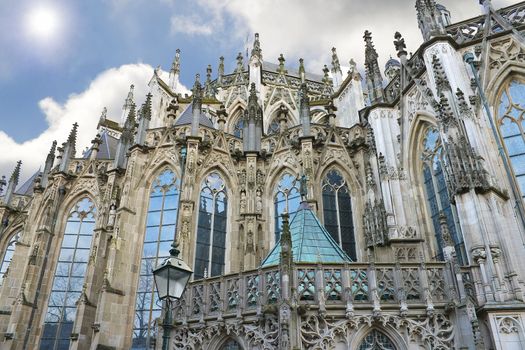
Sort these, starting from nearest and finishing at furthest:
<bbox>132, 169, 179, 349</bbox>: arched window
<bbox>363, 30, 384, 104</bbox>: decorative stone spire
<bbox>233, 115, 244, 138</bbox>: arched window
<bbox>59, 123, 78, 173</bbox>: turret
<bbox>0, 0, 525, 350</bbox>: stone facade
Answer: <bbox>0, 0, 525, 350</bbox>: stone facade < <bbox>132, 169, 179, 349</bbox>: arched window < <bbox>363, 30, 384, 104</bbox>: decorative stone spire < <bbox>59, 123, 78, 173</bbox>: turret < <bbox>233, 115, 244, 138</bbox>: arched window

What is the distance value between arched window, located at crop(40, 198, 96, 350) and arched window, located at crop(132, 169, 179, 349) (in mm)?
3922

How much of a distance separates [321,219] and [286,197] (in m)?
1.95

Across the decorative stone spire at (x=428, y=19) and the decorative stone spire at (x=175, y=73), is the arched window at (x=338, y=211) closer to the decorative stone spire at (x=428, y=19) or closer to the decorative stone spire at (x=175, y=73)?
the decorative stone spire at (x=428, y=19)

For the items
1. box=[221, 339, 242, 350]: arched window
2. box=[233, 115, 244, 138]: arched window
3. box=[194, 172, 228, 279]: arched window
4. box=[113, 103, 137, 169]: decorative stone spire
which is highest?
box=[233, 115, 244, 138]: arched window

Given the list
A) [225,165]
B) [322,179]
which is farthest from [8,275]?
[322,179]

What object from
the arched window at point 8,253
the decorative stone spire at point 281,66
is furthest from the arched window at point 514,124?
the arched window at point 8,253

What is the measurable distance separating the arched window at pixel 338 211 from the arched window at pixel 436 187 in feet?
12.2

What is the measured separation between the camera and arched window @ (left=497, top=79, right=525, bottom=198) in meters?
12.8

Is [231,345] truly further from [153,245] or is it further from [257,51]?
[257,51]

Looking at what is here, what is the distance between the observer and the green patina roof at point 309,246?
11.0 metres

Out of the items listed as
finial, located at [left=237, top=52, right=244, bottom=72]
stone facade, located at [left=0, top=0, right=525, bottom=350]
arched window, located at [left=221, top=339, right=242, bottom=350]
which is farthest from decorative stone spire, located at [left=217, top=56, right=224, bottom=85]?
arched window, located at [left=221, top=339, right=242, bottom=350]

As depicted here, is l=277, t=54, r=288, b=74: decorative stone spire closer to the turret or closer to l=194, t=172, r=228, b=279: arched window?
the turret

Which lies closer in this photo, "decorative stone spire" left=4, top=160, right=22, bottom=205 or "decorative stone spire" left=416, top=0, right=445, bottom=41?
"decorative stone spire" left=416, top=0, right=445, bottom=41

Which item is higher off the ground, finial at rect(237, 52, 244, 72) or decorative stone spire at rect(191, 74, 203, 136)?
finial at rect(237, 52, 244, 72)
